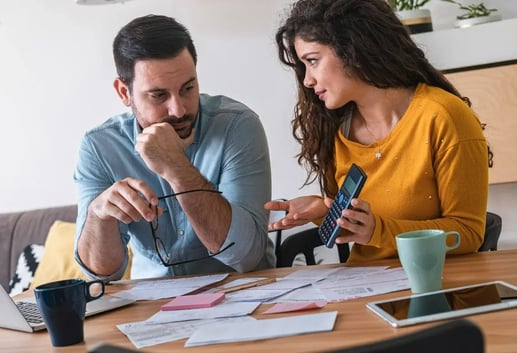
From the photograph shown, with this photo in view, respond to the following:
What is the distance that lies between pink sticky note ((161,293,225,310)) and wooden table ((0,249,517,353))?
4 cm

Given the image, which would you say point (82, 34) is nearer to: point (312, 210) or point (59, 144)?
point (59, 144)

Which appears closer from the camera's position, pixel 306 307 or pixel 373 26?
pixel 306 307

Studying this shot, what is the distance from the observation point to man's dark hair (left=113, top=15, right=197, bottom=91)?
6.08ft

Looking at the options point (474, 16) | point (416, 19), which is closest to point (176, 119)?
point (416, 19)

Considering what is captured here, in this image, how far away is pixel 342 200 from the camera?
1.46 metres

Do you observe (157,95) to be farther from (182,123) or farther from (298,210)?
(298,210)

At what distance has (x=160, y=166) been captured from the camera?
168 cm

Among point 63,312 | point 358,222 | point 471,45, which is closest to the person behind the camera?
point 63,312

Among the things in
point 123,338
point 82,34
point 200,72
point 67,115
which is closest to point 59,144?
point 67,115

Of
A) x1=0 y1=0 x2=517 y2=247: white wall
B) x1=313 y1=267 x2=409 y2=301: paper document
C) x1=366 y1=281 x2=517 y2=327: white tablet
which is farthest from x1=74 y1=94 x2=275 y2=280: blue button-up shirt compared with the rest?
x1=0 y1=0 x2=517 y2=247: white wall

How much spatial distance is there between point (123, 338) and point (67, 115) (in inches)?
82.8

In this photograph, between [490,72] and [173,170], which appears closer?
[173,170]

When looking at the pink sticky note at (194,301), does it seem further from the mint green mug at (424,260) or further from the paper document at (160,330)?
the mint green mug at (424,260)

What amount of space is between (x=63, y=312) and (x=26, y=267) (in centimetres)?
179
